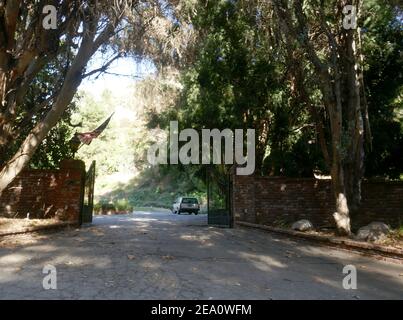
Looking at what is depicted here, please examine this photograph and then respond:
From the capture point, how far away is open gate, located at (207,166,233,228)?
1619cm

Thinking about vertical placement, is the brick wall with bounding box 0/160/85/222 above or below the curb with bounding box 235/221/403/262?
above

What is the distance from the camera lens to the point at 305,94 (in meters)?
13.0

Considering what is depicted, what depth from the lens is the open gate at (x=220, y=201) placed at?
16.2 meters

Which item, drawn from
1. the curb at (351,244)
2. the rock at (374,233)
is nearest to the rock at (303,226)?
the curb at (351,244)

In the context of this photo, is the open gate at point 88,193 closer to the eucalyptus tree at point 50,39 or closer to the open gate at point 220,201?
the eucalyptus tree at point 50,39

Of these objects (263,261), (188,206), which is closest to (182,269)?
(263,261)

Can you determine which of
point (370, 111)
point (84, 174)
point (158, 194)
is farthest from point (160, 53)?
point (158, 194)

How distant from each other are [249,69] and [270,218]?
576 cm

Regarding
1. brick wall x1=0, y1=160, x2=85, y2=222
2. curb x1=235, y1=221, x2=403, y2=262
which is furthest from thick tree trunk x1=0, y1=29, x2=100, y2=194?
curb x1=235, y1=221, x2=403, y2=262

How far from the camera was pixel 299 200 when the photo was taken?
14852 mm

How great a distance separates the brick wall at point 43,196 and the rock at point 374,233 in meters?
8.64

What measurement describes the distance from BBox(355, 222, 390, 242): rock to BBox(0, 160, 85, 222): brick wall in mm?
8638

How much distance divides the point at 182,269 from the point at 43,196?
8.23 meters

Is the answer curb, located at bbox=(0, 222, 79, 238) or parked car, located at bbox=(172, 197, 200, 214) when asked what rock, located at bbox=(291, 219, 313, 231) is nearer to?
curb, located at bbox=(0, 222, 79, 238)
